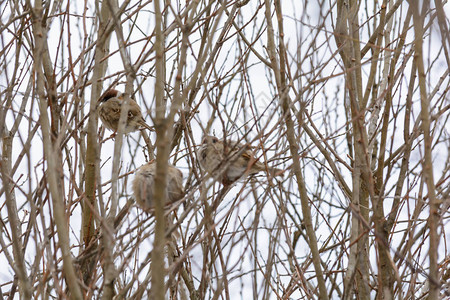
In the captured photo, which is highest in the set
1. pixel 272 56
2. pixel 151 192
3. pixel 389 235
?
pixel 272 56

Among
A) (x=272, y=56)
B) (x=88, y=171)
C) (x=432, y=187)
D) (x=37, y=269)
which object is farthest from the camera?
(x=88, y=171)

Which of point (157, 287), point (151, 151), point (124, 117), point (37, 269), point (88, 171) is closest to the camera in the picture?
point (157, 287)

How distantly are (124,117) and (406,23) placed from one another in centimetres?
163

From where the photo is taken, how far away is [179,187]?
3535 mm

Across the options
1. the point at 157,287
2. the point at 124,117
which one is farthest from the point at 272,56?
the point at 157,287

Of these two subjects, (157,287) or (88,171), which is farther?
(88,171)

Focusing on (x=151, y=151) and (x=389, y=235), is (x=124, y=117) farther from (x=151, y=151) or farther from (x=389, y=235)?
(x=151, y=151)

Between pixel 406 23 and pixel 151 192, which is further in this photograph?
pixel 151 192

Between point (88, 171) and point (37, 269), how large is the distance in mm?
1034

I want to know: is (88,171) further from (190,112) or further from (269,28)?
(269,28)

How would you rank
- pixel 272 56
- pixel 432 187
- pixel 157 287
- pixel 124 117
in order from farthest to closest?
pixel 272 56
pixel 124 117
pixel 432 187
pixel 157 287

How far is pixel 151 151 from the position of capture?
4098 millimetres

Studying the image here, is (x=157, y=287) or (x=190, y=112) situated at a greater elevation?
(x=190, y=112)

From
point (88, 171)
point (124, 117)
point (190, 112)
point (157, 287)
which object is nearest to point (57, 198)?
point (124, 117)
